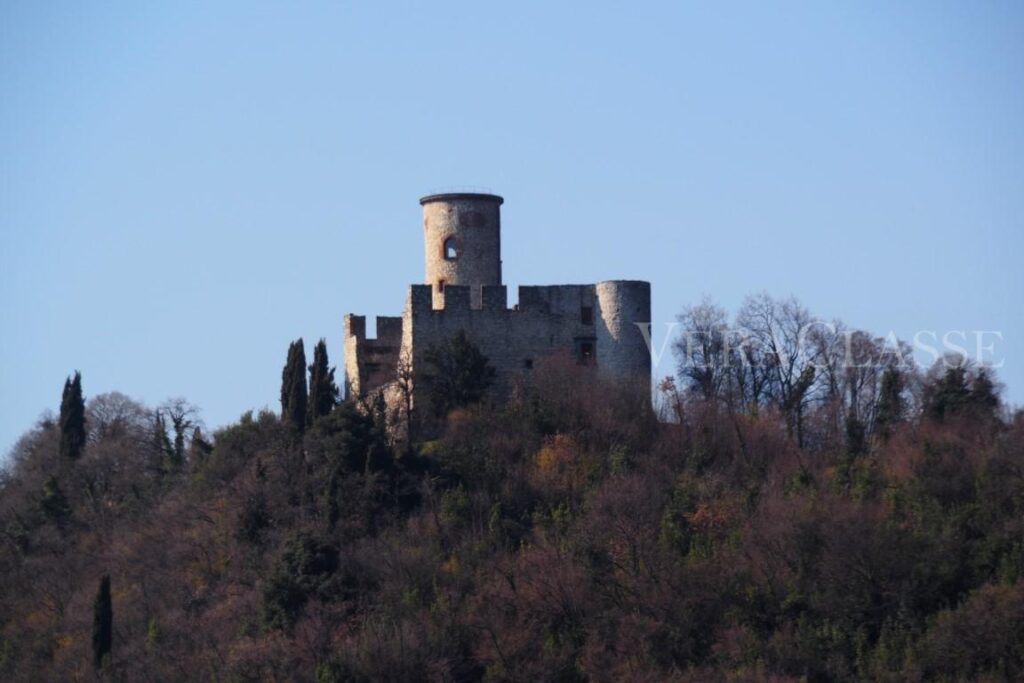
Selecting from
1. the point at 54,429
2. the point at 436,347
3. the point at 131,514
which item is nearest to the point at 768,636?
the point at 436,347

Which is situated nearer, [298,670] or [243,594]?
[298,670]

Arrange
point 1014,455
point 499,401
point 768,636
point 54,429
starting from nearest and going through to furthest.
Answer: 1. point 768,636
2. point 1014,455
3. point 499,401
4. point 54,429

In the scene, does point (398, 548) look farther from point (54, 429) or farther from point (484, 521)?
point (54, 429)

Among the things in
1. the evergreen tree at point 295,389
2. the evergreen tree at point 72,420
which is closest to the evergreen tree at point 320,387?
the evergreen tree at point 295,389

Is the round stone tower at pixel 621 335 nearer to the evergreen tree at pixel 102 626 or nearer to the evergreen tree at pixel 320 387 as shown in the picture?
the evergreen tree at pixel 320 387

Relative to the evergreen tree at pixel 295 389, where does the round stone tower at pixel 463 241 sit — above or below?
above

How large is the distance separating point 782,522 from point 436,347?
7.48 metres

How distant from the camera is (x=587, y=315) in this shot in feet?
149

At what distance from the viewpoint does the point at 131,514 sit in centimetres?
4750

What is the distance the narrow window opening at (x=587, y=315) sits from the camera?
4547 cm

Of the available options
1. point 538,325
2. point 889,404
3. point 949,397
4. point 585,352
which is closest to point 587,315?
point 585,352

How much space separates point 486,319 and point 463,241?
1.79 meters

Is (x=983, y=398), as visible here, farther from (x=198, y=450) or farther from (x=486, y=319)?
(x=198, y=450)

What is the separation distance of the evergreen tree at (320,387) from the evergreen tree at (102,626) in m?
4.73
